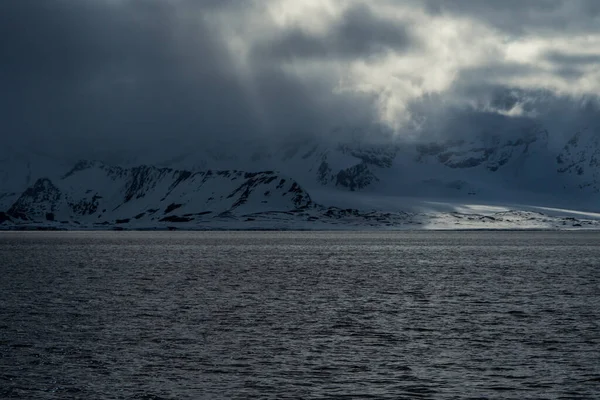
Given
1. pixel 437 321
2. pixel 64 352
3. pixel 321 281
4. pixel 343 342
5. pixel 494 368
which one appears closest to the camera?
pixel 494 368

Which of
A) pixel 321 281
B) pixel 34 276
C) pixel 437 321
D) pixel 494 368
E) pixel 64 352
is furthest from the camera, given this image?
pixel 34 276

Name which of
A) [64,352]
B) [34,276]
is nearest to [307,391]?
[64,352]

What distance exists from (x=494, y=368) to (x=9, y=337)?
1241 inches

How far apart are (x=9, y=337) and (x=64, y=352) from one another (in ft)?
24.6

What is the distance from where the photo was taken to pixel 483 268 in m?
142

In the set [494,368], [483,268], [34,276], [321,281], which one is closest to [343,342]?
[494,368]

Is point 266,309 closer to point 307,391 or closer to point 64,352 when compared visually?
point 64,352

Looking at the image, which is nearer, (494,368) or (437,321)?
(494,368)

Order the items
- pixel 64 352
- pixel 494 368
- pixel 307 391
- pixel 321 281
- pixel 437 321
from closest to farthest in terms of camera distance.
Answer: pixel 307 391 < pixel 494 368 < pixel 64 352 < pixel 437 321 < pixel 321 281

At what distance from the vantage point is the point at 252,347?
54.5 metres

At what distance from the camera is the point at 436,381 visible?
4409 centimetres

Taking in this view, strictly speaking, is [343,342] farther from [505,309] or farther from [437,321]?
[505,309]

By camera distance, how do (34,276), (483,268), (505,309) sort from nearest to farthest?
(505,309)
(34,276)
(483,268)

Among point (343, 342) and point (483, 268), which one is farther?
point (483, 268)
